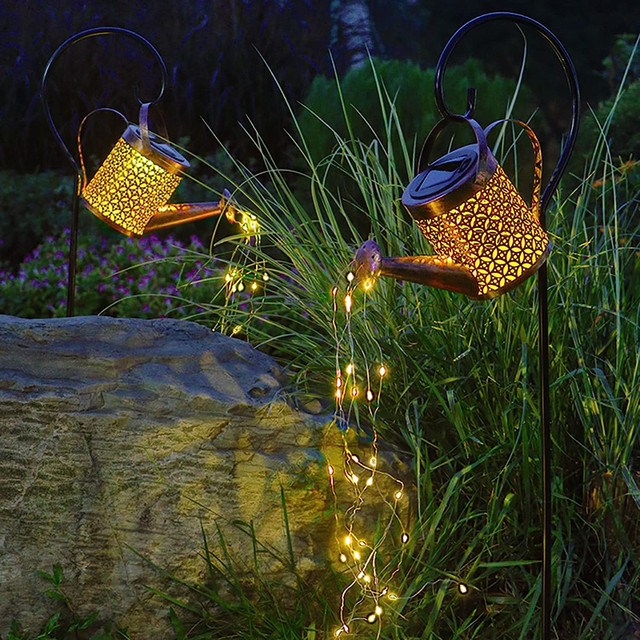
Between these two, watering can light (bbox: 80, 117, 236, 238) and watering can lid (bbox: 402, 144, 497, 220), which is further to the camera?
watering can light (bbox: 80, 117, 236, 238)

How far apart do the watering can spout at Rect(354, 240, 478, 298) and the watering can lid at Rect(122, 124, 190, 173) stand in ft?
3.08

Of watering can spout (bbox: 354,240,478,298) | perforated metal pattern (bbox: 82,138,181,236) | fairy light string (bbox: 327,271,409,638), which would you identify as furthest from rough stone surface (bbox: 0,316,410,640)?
watering can spout (bbox: 354,240,478,298)

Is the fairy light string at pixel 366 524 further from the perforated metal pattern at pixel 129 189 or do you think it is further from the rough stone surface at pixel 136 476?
the perforated metal pattern at pixel 129 189

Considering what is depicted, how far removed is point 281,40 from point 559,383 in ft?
16.4

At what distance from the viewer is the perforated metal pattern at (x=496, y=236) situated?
147cm

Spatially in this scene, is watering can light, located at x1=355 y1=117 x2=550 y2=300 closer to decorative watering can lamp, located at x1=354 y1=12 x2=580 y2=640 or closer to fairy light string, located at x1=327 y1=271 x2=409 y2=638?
decorative watering can lamp, located at x1=354 y1=12 x2=580 y2=640

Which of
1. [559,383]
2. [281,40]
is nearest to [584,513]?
[559,383]

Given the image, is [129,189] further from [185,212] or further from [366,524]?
[366,524]

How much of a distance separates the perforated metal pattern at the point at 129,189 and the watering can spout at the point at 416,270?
39.1 inches

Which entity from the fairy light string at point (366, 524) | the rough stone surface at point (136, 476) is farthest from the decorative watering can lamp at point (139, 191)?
the fairy light string at point (366, 524)

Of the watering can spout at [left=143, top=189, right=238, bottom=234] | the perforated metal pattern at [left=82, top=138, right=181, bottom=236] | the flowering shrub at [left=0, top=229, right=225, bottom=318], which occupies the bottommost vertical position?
the flowering shrub at [left=0, top=229, right=225, bottom=318]

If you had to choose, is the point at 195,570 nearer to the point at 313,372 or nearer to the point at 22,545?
the point at 22,545

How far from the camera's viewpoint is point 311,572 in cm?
202

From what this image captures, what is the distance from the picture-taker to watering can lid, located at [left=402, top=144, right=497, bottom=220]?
1402 millimetres
